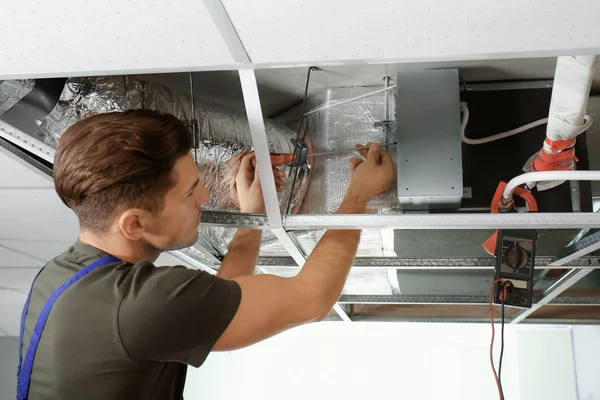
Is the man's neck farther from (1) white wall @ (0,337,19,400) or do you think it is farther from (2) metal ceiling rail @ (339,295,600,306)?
(1) white wall @ (0,337,19,400)

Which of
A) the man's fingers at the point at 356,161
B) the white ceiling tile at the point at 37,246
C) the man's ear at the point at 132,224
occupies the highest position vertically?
the man's fingers at the point at 356,161

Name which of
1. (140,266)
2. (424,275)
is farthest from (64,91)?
(424,275)

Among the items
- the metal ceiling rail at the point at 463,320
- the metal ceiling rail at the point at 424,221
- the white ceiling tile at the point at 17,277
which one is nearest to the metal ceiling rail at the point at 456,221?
the metal ceiling rail at the point at 424,221

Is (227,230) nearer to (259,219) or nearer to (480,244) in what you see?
(259,219)

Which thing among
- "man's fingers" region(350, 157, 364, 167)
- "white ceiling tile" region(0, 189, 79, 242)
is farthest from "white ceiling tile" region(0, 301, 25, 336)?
"man's fingers" region(350, 157, 364, 167)

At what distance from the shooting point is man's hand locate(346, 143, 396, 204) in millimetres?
1393

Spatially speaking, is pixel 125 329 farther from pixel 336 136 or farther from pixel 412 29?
pixel 336 136

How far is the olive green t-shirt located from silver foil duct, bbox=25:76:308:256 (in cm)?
61

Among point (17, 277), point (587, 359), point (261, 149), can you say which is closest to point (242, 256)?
point (261, 149)

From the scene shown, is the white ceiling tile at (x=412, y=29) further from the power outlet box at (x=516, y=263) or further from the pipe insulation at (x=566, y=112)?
the power outlet box at (x=516, y=263)

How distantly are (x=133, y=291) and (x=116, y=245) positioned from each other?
0.15 meters

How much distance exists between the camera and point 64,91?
1344mm

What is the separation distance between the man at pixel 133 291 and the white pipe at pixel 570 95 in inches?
22.1

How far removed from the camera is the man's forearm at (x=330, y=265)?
1.04 metres
